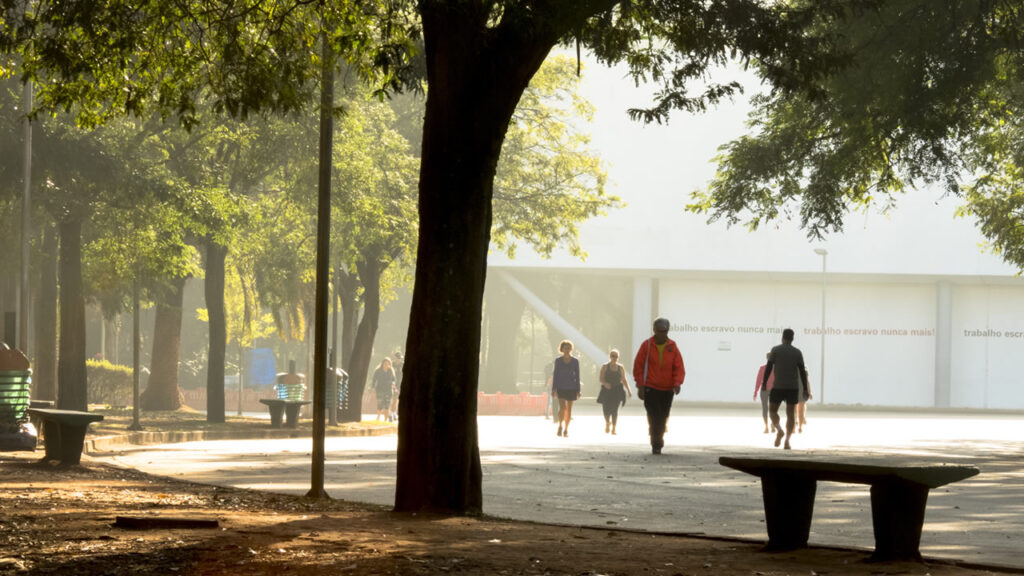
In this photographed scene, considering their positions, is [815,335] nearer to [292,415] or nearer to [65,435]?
[292,415]

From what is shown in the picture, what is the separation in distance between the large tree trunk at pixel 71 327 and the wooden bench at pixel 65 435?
38.1 feet

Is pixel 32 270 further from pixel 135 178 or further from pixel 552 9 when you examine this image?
A: pixel 552 9

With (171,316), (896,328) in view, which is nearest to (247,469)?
(171,316)

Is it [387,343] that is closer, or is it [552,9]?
[552,9]

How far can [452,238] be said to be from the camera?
10.8 meters

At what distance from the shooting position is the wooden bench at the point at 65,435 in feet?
51.7

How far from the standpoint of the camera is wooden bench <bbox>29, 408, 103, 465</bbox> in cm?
1577

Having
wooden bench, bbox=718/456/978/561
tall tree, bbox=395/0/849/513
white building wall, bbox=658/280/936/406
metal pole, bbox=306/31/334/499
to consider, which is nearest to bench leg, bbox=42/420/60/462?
metal pole, bbox=306/31/334/499

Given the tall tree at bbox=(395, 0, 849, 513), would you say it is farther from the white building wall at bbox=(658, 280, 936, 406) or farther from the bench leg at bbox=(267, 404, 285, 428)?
the white building wall at bbox=(658, 280, 936, 406)

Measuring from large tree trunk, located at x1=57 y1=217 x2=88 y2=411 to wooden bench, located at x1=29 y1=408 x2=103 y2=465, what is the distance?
11609 millimetres

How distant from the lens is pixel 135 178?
25812mm

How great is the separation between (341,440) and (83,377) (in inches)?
207

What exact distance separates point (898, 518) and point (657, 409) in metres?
12.0

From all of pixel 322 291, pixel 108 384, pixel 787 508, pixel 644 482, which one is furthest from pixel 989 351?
pixel 787 508
